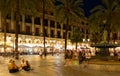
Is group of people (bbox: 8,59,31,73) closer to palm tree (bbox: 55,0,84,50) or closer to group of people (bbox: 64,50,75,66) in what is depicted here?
group of people (bbox: 64,50,75,66)

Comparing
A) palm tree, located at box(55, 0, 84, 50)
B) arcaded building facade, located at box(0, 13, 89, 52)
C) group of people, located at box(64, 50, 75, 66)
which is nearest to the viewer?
group of people, located at box(64, 50, 75, 66)

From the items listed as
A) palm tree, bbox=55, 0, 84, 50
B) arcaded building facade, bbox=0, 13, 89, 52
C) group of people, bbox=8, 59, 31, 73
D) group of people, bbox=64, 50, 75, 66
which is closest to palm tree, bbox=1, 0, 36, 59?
group of people, bbox=64, 50, 75, 66

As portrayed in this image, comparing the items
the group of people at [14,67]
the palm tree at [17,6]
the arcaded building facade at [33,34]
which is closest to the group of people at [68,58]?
the palm tree at [17,6]

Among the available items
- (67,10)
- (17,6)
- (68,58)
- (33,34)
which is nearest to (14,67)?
(68,58)

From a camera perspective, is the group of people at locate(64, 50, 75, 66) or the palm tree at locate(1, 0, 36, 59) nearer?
the group of people at locate(64, 50, 75, 66)

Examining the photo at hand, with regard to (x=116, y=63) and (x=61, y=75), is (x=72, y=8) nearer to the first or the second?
(x=116, y=63)

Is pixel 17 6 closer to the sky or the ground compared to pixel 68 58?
closer to the sky

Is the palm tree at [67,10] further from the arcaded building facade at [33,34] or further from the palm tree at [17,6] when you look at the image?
the palm tree at [17,6]

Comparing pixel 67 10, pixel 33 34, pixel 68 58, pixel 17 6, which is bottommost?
pixel 68 58

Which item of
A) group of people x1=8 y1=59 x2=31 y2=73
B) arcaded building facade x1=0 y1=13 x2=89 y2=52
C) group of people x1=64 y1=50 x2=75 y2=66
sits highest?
arcaded building facade x1=0 y1=13 x2=89 y2=52

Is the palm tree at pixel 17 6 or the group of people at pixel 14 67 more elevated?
the palm tree at pixel 17 6

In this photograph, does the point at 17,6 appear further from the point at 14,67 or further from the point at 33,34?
the point at 33,34

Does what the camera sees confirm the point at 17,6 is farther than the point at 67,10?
No

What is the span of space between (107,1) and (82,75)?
30768 millimetres
